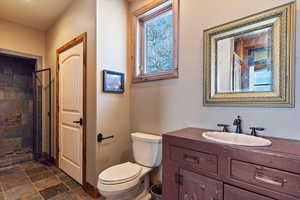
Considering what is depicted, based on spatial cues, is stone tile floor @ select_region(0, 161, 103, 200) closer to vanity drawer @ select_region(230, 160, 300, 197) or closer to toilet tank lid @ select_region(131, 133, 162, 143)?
toilet tank lid @ select_region(131, 133, 162, 143)

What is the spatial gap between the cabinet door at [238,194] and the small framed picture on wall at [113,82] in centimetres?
159

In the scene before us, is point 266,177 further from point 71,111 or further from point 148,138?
point 71,111

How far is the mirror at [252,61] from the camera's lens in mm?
1196

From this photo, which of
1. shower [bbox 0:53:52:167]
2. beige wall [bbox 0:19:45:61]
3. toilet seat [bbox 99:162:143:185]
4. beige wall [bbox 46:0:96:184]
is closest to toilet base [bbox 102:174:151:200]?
toilet seat [bbox 99:162:143:185]

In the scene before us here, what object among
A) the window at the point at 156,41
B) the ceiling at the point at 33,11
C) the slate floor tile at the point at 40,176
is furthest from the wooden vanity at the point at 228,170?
the ceiling at the point at 33,11

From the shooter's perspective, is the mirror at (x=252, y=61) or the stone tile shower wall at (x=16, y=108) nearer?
the mirror at (x=252, y=61)

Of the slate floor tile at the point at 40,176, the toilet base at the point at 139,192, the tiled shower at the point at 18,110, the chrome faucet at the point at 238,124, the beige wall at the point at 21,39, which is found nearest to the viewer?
the chrome faucet at the point at 238,124

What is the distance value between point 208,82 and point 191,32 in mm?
568

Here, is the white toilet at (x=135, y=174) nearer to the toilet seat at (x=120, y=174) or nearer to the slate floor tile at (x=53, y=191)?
the toilet seat at (x=120, y=174)

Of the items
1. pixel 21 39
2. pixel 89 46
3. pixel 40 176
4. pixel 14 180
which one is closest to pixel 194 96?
pixel 89 46

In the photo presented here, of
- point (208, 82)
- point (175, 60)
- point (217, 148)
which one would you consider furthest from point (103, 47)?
point (217, 148)

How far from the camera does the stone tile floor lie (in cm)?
197

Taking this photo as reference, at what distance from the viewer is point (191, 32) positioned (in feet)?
5.57

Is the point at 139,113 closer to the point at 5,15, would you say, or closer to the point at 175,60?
the point at 175,60
